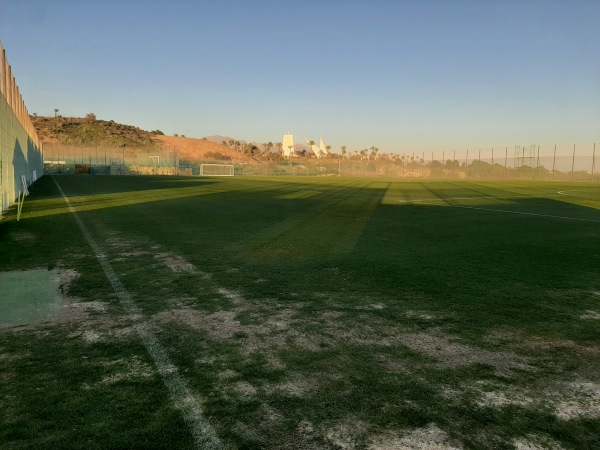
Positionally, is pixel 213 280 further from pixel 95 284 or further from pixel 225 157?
pixel 225 157

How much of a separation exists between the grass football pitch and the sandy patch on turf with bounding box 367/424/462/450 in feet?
0.04

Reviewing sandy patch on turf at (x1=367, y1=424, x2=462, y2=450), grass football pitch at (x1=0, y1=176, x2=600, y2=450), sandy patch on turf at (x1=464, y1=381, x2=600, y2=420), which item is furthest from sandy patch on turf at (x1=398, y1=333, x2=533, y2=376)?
sandy patch on turf at (x1=367, y1=424, x2=462, y2=450)

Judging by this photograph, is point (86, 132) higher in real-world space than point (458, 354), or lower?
higher

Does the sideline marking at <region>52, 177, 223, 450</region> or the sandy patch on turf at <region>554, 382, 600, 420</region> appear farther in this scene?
the sandy patch on turf at <region>554, 382, 600, 420</region>

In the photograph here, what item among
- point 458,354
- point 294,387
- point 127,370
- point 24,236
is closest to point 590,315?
point 458,354

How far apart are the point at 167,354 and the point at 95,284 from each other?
2.76 metres

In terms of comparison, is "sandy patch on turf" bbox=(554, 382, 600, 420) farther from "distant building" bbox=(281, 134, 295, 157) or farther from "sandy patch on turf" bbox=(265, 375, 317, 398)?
"distant building" bbox=(281, 134, 295, 157)

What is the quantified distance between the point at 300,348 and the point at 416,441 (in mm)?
1478

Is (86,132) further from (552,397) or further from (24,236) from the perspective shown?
(552,397)

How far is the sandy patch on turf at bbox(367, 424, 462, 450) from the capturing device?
8.14 ft

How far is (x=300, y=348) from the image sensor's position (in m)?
3.86

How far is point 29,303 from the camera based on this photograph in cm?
517

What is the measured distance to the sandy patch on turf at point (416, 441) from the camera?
248 centimetres

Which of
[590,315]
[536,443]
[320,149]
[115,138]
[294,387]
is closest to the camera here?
[536,443]
